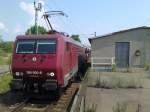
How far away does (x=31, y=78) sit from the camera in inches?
604

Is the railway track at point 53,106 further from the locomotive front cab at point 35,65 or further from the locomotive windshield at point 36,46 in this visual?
the locomotive windshield at point 36,46

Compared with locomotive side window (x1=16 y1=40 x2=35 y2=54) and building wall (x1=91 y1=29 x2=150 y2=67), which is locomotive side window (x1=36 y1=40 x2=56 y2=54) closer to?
locomotive side window (x1=16 y1=40 x2=35 y2=54)

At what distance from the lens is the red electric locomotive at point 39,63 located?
591 inches

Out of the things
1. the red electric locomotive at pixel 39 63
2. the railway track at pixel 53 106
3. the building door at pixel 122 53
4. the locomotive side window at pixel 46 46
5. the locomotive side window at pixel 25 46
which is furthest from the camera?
the building door at pixel 122 53

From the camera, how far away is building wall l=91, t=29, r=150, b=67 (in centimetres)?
3459

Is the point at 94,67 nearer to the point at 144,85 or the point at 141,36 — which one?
the point at 141,36

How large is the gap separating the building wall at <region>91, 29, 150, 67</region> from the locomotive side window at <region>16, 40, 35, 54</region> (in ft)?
63.4

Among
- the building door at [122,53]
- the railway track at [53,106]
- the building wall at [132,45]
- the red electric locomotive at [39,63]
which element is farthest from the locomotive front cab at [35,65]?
the building door at [122,53]

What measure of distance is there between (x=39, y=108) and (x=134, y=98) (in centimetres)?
456

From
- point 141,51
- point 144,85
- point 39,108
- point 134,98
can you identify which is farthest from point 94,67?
point 39,108

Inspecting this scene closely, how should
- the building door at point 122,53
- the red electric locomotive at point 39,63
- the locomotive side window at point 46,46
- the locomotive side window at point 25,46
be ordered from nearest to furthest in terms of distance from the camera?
the red electric locomotive at point 39,63
the locomotive side window at point 46,46
the locomotive side window at point 25,46
the building door at point 122,53

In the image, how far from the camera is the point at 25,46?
15812 mm

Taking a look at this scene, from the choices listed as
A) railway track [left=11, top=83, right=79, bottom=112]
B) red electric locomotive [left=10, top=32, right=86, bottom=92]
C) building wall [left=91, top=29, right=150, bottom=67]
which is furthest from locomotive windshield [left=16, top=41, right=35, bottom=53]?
building wall [left=91, top=29, right=150, bottom=67]

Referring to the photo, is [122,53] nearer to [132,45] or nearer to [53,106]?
[132,45]
